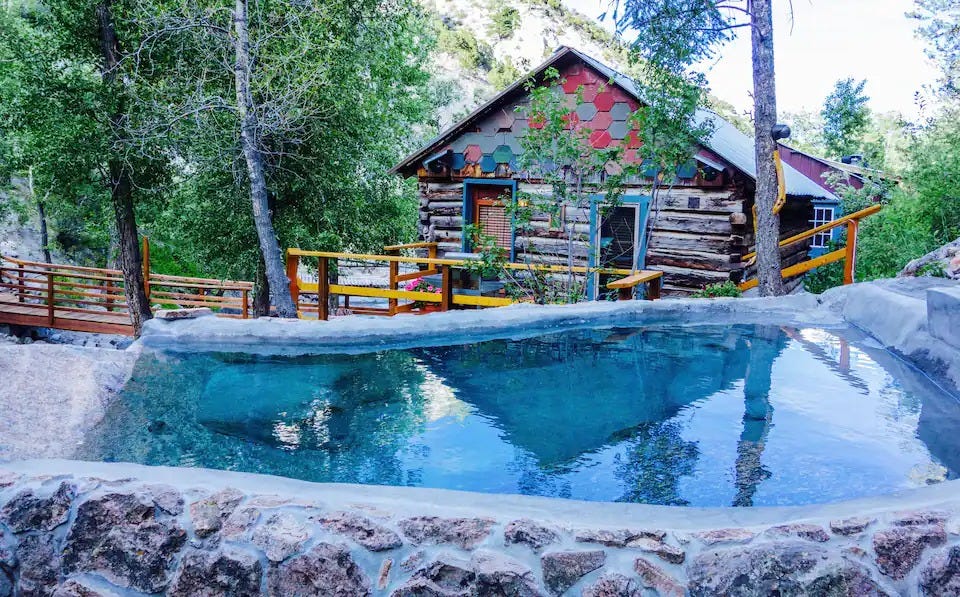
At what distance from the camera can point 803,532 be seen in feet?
7.80

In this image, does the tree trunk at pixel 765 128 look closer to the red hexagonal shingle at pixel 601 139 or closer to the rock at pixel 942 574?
the red hexagonal shingle at pixel 601 139

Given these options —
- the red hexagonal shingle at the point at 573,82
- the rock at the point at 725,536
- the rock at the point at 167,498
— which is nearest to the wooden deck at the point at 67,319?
the red hexagonal shingle at the point at 573,82

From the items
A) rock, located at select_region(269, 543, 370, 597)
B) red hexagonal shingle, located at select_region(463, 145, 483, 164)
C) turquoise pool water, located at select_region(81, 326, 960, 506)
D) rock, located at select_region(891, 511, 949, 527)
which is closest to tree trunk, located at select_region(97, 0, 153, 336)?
red hexagonal shingle, located at select_region(463, 145, 483, 164)

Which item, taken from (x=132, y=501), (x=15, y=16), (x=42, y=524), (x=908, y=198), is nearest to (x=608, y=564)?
(x=132, y=501)

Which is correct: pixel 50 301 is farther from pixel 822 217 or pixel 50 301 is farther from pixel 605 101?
pixel 822 217

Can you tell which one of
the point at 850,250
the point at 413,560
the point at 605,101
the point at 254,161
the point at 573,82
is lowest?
the point at 413,560

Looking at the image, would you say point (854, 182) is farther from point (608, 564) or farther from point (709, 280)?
point (608, 564)

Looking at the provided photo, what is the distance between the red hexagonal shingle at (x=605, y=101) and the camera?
12.0 m

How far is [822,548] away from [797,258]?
15.1 metres

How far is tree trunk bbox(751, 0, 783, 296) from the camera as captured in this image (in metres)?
9.54

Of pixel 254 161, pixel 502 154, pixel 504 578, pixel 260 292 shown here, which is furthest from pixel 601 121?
pixel 504 578

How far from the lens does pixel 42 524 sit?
8.98ft

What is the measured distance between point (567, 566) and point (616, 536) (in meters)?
0.19

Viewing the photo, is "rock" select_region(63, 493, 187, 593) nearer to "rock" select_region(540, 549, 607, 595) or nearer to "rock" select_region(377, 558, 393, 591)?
"rock" select_region(377, 558, 393, 591)
